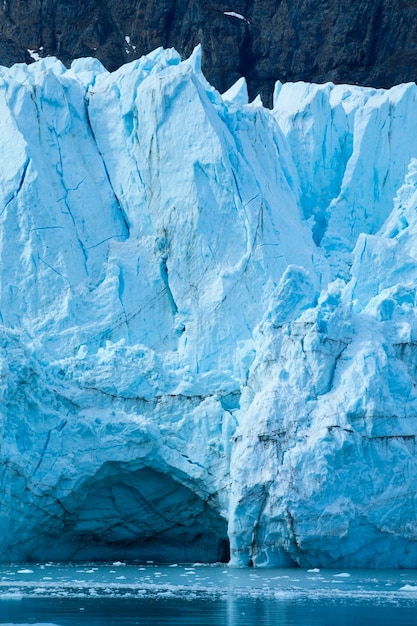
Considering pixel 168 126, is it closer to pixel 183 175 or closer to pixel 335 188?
pixel 183 175

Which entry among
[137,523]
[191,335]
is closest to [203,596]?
[137,523]

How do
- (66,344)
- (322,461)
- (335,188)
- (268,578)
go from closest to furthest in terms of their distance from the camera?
(268,578) → (322,461) → (66,344) → (335,188)

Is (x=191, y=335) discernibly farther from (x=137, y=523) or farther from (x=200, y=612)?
(x=200, y=612)

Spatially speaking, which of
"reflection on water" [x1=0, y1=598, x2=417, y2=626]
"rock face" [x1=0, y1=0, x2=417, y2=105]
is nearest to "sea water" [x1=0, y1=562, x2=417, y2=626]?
"reflection on water" [x1=0, y1=598, x2=417, y2=626]

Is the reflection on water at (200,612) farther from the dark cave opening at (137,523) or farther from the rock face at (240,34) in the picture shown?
the rock face at (240,34)

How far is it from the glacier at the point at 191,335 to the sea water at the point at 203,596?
0.85 m

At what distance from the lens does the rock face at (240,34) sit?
30.5 metres

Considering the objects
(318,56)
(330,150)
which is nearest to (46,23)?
(318,56)

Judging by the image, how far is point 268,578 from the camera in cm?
1791

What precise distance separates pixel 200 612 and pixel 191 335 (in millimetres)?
6751

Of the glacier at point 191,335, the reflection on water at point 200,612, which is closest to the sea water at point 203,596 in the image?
the reflection on water at point 200,612

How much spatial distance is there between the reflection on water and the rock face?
16649 mm

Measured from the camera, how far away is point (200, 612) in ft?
48.5

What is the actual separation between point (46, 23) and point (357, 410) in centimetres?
1406
